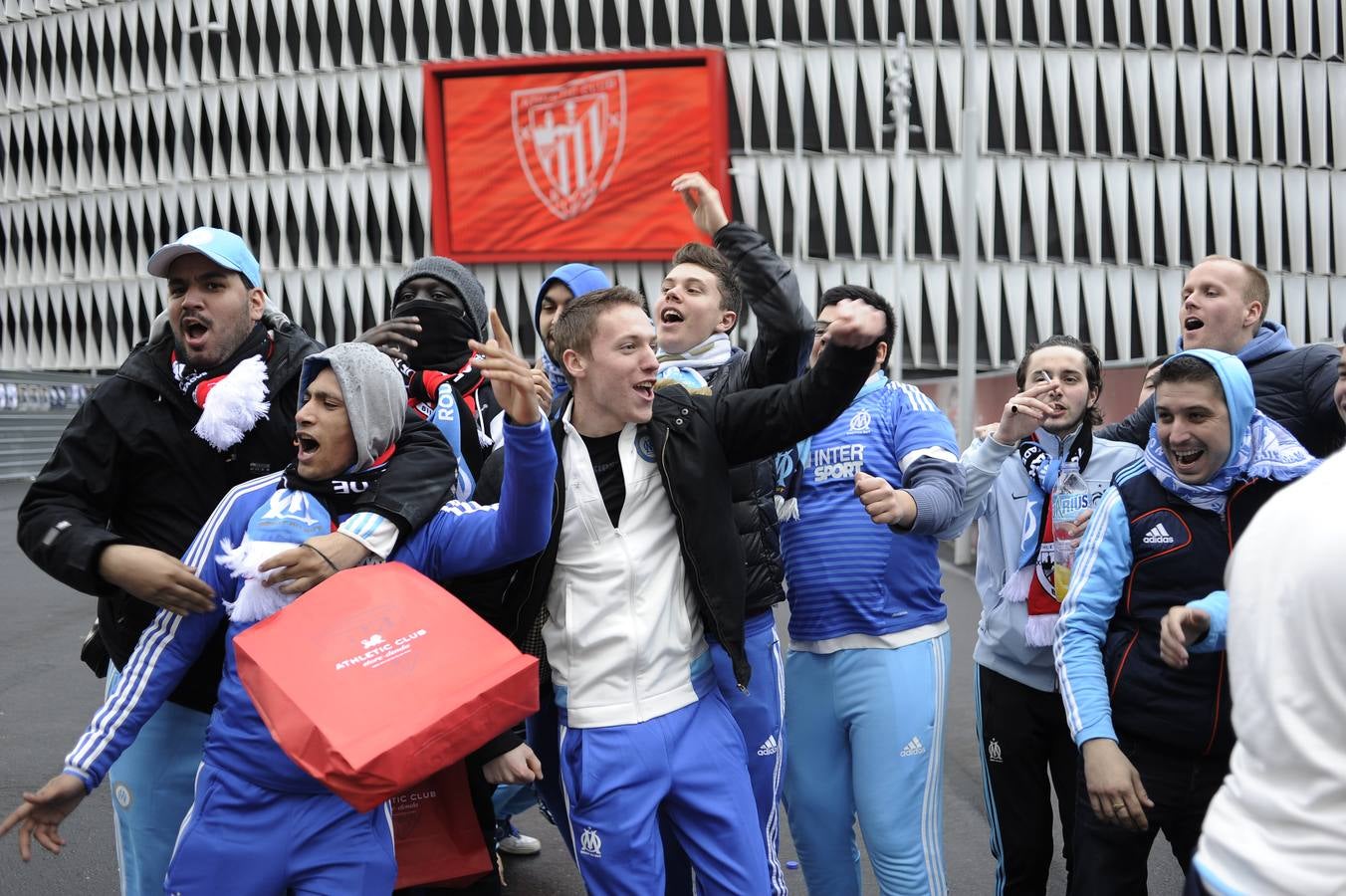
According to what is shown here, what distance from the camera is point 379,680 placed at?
9.76 ft

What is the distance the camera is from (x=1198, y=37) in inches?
1914

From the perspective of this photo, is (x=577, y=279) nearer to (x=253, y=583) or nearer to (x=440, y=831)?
(x=253, y=583)

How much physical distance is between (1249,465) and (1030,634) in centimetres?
126

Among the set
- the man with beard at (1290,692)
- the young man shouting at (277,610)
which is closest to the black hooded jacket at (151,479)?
the young man shouting at (277,610)

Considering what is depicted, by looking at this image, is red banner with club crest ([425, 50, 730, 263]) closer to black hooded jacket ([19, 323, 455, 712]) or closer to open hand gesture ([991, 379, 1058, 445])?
open hand gesture ([991, 379, 1058, 445])

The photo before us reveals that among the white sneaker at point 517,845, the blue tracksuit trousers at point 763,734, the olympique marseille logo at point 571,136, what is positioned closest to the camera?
the blue tracksuit trousers at point 763,734

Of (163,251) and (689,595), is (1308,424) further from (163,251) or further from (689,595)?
(163,251)

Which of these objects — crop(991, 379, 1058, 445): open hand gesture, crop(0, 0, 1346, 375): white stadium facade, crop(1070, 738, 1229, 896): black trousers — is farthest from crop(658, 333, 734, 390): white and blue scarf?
crop(0, 0, 1346, 375): white stadium facade

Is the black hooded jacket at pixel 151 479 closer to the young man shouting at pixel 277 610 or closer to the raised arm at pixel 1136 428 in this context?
the young man shouting at pixel 277 610

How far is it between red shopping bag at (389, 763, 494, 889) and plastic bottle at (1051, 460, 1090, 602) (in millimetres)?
2096

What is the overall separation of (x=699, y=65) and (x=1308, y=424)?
4411 cm

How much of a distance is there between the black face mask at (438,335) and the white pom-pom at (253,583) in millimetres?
1657

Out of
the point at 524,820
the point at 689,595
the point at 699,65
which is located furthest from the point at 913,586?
the point at 699,65

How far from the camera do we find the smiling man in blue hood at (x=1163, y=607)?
323cm
